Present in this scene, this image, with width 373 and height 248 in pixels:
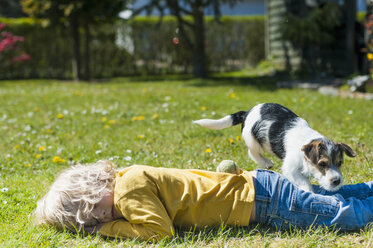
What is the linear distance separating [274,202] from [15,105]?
24.0ft

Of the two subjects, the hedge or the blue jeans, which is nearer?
the blue jeans

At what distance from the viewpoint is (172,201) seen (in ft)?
9.19

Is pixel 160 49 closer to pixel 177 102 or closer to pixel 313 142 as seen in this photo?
pixel 177 102

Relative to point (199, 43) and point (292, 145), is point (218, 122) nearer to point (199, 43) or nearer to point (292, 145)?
point (292, 145)

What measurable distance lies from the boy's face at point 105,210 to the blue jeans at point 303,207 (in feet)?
3.39

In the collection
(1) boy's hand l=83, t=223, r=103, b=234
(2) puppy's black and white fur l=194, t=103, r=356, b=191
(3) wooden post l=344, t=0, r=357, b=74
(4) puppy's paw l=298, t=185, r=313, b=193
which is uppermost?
(3) wooden post l=344, t=0, r=357, b=74

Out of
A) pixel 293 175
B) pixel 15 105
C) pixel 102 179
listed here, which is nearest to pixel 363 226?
pixel 293 175

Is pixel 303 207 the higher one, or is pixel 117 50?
pixel 117 50

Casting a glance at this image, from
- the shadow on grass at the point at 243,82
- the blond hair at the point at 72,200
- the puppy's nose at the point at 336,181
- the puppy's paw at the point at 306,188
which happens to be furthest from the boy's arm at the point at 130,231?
the shadow on grass at the point at 243,82

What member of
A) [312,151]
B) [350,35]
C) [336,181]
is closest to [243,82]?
[350,35]

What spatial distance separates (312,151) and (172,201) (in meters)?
1.02

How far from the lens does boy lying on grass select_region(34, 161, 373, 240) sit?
2.70 meters

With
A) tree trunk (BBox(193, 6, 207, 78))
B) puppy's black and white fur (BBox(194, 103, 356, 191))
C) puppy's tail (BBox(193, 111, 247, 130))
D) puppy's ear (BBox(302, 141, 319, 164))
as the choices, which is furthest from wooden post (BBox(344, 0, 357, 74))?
puppy's ear (BBox(302, 141, 319, 164))

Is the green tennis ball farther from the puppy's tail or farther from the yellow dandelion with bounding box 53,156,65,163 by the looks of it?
the yellow dandelion with bounding box 53,156,65,163
